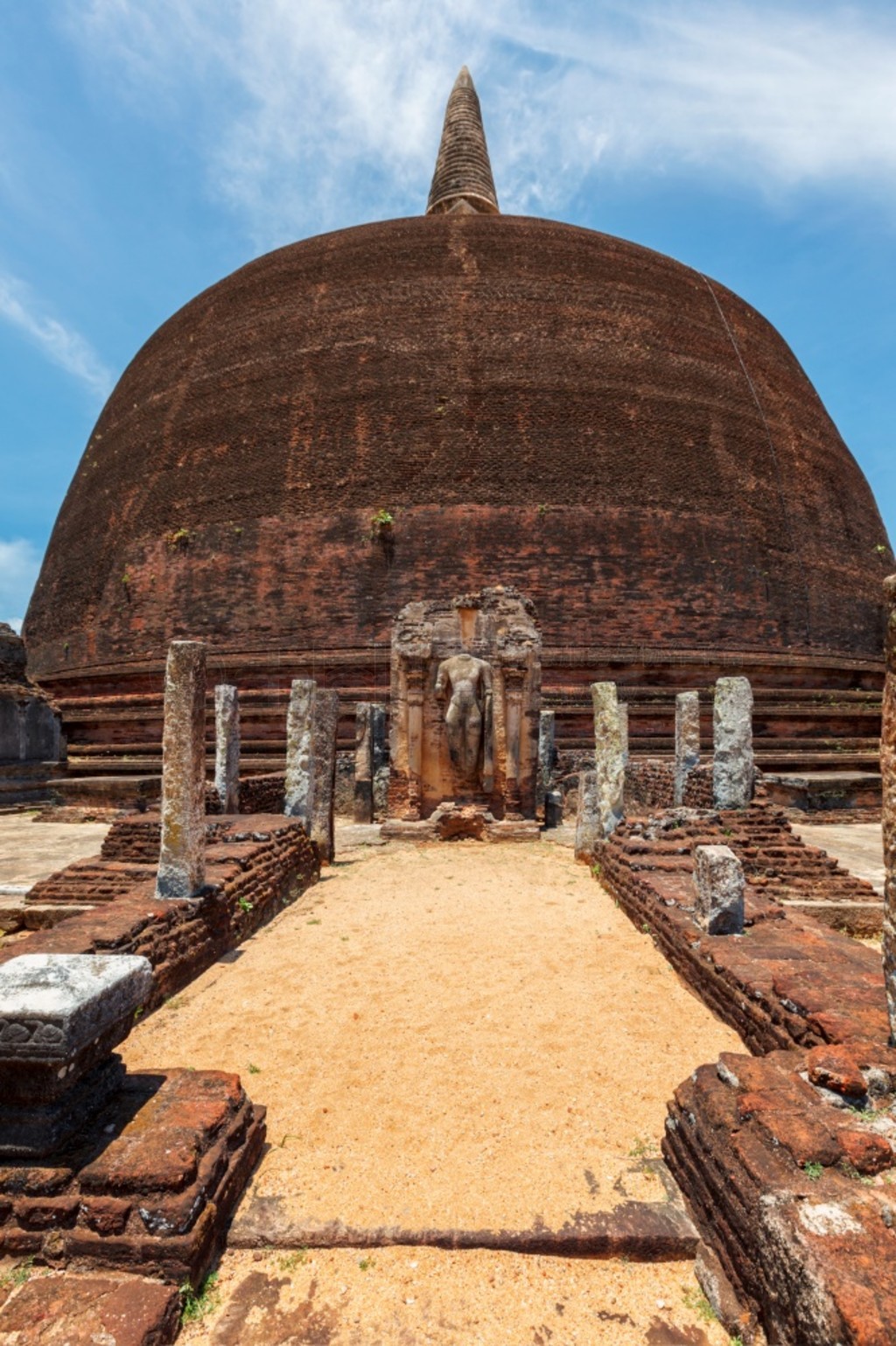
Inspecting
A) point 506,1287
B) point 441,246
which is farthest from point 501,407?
point 506,1287

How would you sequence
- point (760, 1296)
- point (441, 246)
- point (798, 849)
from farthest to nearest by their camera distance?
point (441, 246) → point (798, 849) → point (760, 1296)

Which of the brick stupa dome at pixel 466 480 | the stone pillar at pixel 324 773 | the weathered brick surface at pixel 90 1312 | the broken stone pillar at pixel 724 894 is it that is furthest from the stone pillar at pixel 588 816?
the weathered brick surface at pixel 90 1312

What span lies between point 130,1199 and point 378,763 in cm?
986

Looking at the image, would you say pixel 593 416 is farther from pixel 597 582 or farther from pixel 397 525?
pixel 397 525

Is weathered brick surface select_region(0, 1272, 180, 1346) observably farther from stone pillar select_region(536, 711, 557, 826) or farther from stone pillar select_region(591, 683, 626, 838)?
stone pillar select_region(536, 711, 557, 826)

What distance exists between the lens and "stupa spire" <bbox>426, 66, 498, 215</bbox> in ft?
80.1

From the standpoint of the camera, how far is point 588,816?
845 centimetres

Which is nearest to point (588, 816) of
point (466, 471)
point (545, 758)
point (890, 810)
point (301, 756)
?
point (301, 756)

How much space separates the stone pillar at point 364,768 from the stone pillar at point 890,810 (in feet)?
31.5

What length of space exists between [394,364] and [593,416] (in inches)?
184

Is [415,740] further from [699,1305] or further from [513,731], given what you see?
[699,1305]

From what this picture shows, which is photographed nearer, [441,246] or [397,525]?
[397,525]

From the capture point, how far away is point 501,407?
15945 mm

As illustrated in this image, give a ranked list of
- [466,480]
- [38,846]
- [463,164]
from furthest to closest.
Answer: [463,164], [466,480], [38,846]
